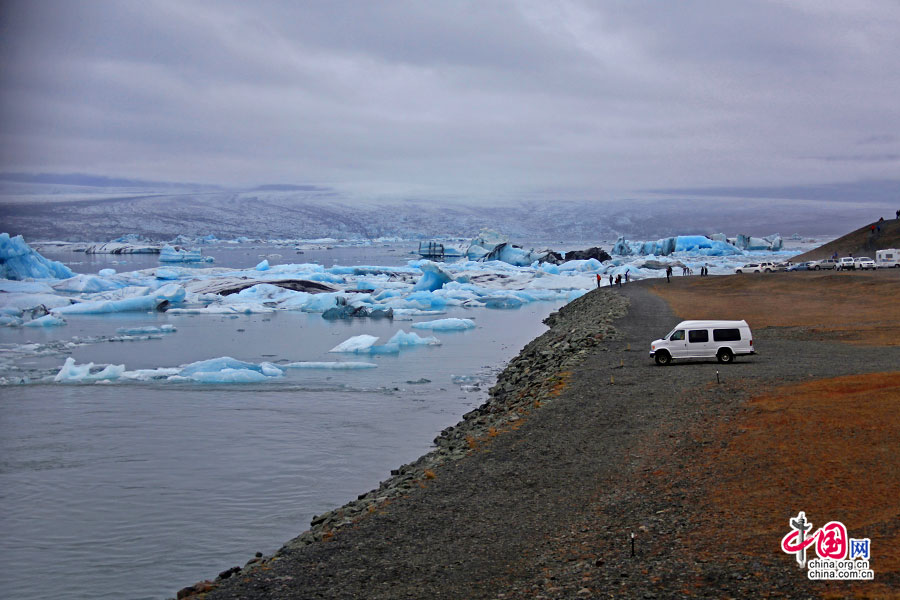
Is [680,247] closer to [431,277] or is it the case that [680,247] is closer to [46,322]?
[431,277]

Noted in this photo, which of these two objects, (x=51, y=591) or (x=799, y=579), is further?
(x=51, y=591)

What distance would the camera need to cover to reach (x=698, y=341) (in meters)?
16.5

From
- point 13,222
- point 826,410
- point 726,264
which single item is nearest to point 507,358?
point 826,410

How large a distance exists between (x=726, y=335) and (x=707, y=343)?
41 cm

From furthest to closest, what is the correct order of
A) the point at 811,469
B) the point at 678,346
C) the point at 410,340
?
the point at 410,340 < the point at 678,346 < the point at 811,469

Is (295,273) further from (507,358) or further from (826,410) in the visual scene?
(826,410)

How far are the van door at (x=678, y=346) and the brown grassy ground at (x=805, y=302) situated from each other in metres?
5.05

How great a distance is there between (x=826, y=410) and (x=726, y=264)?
2459 inches

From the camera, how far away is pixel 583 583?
618 centimetres

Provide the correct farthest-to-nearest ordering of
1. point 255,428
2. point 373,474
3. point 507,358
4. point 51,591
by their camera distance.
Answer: point 507,358 → point 255,428 → point 373,474 → point 51,591

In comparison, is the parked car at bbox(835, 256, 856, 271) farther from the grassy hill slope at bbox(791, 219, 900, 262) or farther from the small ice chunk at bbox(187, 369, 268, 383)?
the small ice chunk at bbox(187, 369, 268, 383)

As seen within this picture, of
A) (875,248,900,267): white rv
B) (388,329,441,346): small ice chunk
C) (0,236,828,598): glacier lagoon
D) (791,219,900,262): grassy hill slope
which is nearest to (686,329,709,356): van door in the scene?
(0,236,828,598): glacier lagoon

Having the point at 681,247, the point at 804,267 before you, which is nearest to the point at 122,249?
the point at 681,247

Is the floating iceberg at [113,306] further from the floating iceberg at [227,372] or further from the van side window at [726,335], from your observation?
the van side window at [726,335]
